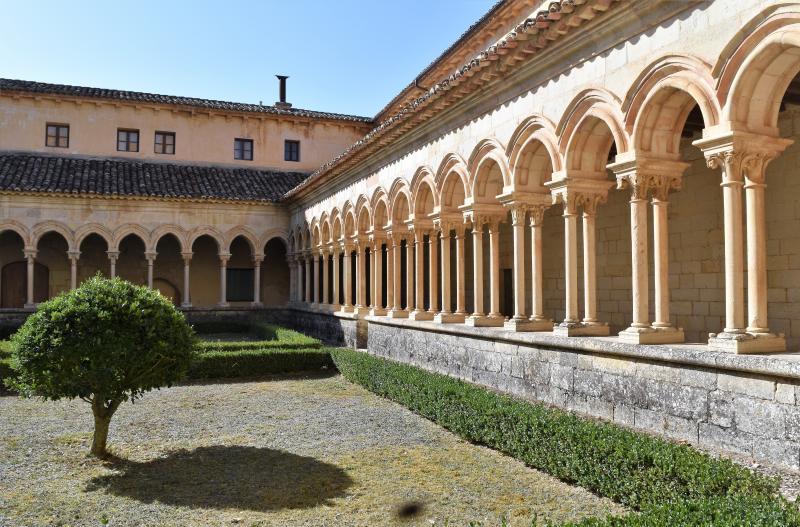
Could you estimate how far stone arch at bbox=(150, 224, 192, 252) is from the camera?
71.5 ft

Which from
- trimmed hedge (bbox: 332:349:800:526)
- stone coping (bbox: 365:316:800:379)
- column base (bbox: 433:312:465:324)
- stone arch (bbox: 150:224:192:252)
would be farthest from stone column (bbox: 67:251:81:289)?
trimmed hedge (bbox: 332:349:800:526)

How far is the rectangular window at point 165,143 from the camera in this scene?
24547mm

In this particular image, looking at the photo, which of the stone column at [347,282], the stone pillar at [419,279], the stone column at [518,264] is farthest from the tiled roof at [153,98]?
the stone column at [518,264]

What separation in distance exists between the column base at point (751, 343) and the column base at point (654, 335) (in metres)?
0.99

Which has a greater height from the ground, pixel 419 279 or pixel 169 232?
pixel 169 232

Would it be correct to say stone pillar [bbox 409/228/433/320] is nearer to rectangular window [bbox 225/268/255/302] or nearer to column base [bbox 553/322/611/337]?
column base [bbox 553/322/611/337]

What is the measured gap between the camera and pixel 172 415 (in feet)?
29.7

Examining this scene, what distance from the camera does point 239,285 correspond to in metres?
24.5

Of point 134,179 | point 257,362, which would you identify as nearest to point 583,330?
point 257,362

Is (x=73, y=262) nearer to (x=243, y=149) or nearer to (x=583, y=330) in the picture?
(x=243, y=149)

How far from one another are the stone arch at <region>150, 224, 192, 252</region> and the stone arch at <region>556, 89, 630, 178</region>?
16.6 metres

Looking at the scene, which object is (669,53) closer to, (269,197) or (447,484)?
(447,484)

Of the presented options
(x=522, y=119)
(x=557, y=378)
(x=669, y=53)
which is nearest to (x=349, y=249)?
(x=522, y=119)

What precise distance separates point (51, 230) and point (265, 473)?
696 inches
